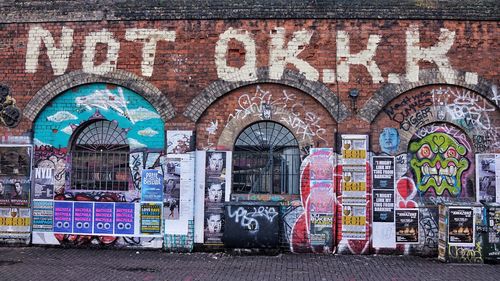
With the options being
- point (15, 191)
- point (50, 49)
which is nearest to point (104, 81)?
point (50, 49)

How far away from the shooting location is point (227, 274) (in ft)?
29.5

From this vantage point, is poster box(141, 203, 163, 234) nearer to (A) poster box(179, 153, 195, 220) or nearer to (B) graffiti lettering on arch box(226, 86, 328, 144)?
(A) poster box(179, 153, 195, 220)

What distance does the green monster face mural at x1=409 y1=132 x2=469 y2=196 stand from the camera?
10.9 meters

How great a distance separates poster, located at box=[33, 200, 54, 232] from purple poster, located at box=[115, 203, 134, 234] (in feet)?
5.30

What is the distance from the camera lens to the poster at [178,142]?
11078 mm

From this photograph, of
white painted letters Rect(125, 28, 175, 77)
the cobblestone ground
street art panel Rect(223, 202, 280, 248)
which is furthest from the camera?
white painted letters Rect(125, 28, 175, 77)

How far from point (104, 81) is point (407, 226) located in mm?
7781

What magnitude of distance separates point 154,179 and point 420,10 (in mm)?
7295

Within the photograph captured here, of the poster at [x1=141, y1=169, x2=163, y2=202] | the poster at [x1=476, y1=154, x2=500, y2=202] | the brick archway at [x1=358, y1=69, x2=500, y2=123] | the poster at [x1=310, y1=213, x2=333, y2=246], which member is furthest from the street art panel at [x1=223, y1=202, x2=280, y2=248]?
the poster at [x1=476, y1=154, x2=500, y2=202]

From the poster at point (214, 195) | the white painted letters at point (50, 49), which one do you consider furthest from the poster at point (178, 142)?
the white painted letters at point (50, 49)

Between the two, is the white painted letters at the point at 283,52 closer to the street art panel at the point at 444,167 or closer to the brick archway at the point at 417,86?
the brick archway at the point at 417,86

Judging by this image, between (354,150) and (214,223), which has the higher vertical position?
(354,150)

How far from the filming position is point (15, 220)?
11367 millimetres

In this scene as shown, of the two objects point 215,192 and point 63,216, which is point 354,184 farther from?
point 63,216
